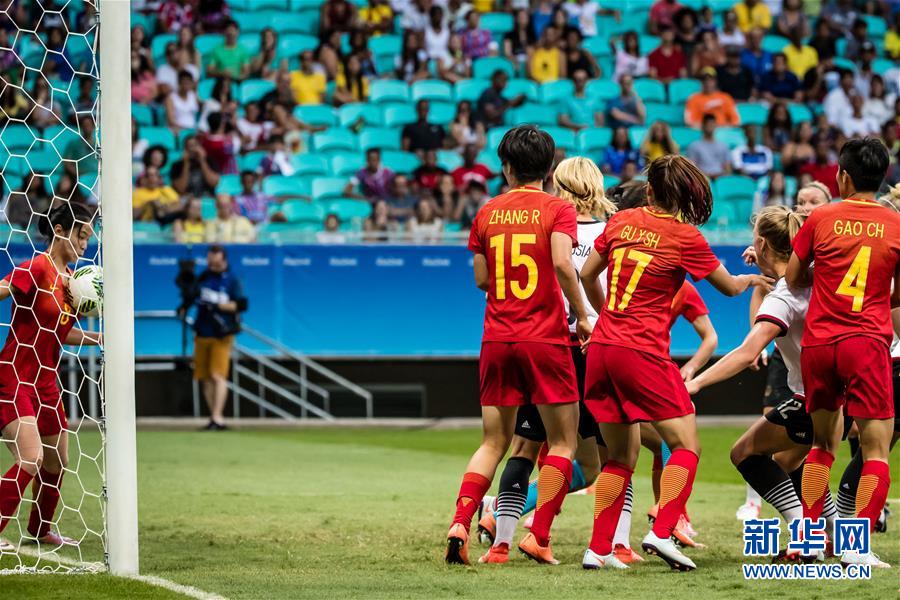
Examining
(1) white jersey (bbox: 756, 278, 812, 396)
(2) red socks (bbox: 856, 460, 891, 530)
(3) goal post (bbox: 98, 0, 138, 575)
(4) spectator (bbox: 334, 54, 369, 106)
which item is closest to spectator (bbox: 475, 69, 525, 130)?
(4) spectator (bbox: 334, 54, 369, 106)

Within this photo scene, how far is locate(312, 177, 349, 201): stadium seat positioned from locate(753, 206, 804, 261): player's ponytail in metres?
12.0

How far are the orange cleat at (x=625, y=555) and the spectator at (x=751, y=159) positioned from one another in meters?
13.3

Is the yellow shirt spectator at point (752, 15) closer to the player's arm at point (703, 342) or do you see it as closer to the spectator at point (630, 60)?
the spectator at point (630, 60)

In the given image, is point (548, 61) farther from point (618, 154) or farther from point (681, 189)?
point (681, 189)

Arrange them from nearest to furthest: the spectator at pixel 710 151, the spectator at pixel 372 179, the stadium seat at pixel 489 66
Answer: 1. the spectator at pixel 372 179
2. the spectator at pixel 710 151
3. the stadium seat at pixel 489 66

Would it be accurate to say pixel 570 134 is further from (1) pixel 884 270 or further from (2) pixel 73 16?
(1) pixel 884 270

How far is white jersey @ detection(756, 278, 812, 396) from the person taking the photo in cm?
643

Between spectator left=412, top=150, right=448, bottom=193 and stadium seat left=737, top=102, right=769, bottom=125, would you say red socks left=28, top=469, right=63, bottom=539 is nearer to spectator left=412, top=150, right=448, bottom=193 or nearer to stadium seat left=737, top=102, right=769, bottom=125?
spectator left=412, top=150, right=448, bottom=193

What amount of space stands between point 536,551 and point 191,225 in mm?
10457

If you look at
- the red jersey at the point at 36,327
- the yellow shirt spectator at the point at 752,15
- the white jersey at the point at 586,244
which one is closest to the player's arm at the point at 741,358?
the white jersey at the point at 586,244

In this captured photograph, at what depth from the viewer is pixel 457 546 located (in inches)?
253

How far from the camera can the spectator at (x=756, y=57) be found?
70.5 feet

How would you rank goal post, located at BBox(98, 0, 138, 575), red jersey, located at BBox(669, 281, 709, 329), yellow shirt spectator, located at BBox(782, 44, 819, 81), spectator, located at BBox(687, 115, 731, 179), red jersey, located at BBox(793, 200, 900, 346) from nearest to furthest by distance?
goal post, located at BBox(98, 0, 138, 575) < red jersey, located at BBox(793, 200, 900, 346) < red jersey, located at BBox(669, 281, 709, 329) < spectator, located at BBox(687, 115, 731, 179) < yellow shirt spectator, located at BBox(782, 44, 819, 81)

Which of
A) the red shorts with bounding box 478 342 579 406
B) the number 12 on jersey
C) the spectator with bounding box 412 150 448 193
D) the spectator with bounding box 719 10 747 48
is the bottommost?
the red shorts with bounding box 478 342 579 406
